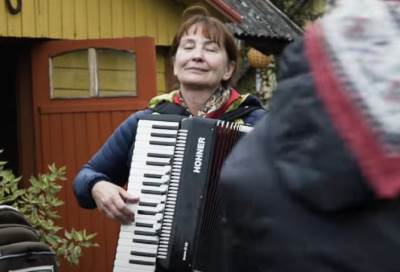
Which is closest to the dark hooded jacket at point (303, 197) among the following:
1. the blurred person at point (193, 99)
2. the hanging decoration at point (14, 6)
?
the blurred person at point (193, 99)

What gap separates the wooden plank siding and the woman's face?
8.80 feet

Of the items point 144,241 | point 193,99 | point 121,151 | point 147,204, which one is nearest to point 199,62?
point 193,99

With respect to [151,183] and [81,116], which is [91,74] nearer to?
[81,116]

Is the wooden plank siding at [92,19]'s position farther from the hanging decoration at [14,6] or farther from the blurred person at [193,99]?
the blurred person at [193,99]

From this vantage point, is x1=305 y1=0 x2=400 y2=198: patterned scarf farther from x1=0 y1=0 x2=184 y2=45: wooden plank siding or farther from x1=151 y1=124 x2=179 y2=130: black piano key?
x1=0 y1=0 x2=184 y2=45: wooden plank siding

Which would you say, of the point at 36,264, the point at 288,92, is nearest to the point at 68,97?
the point at 36,264

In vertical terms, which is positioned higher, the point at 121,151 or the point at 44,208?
the point at 121,151

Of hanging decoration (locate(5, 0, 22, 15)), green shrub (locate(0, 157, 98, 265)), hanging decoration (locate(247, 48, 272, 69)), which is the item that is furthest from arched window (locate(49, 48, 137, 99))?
hanging decoration (locate(247, 48, 272, 69))

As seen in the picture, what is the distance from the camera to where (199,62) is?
112 inches

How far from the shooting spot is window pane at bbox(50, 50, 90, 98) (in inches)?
223

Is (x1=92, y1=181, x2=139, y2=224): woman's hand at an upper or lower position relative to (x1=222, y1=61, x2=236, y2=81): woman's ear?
lower

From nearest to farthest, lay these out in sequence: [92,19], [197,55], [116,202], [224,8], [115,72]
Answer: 1. [116,202]
2. [197,55]
3. [115,72]
4. [92,19]
5. [224,8]

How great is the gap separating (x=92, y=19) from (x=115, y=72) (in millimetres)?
426

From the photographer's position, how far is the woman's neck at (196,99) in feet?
9.38
